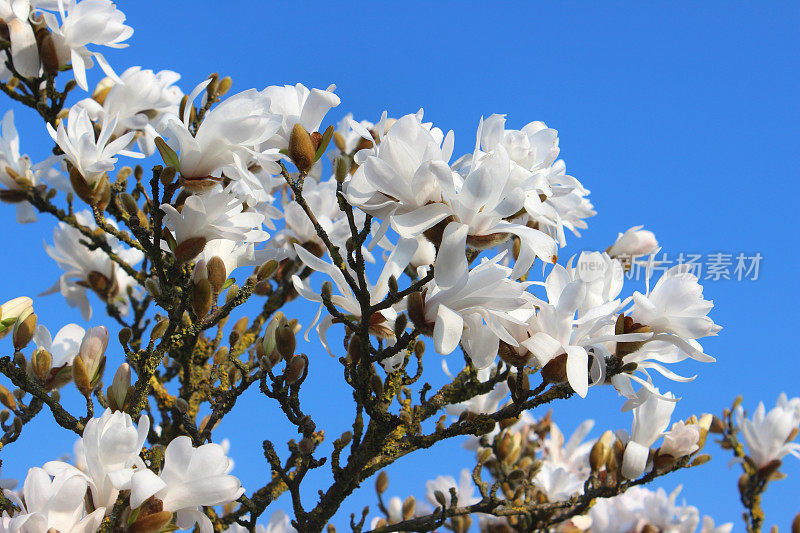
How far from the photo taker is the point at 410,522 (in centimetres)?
175

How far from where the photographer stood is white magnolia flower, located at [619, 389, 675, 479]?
5.60 feet

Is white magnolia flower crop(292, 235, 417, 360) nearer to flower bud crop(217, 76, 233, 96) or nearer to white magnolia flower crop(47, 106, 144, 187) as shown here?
white magnolia flower crop(47, 106, 144, 187)

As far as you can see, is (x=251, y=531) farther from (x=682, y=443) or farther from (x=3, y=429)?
(x=682, y=443)

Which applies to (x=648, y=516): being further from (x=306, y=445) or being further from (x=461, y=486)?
(x=306, y=445)

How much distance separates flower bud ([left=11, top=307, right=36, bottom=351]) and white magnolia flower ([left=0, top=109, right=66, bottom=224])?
65 cm

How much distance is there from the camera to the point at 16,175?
2.07 m

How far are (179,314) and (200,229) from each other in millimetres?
186

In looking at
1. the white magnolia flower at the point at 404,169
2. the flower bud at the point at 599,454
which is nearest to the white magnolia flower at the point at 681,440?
the flower bud at the point at 599,454

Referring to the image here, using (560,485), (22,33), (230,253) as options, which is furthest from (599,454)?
(22,33)

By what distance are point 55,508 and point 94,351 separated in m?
0.40

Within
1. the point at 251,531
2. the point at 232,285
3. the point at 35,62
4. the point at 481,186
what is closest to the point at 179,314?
the point at 232,285

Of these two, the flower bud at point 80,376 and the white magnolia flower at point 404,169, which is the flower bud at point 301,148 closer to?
the white magnolia flower at point 404,169

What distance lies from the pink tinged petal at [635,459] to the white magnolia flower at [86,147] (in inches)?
54.0

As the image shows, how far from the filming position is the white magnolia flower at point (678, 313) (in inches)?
51.2
